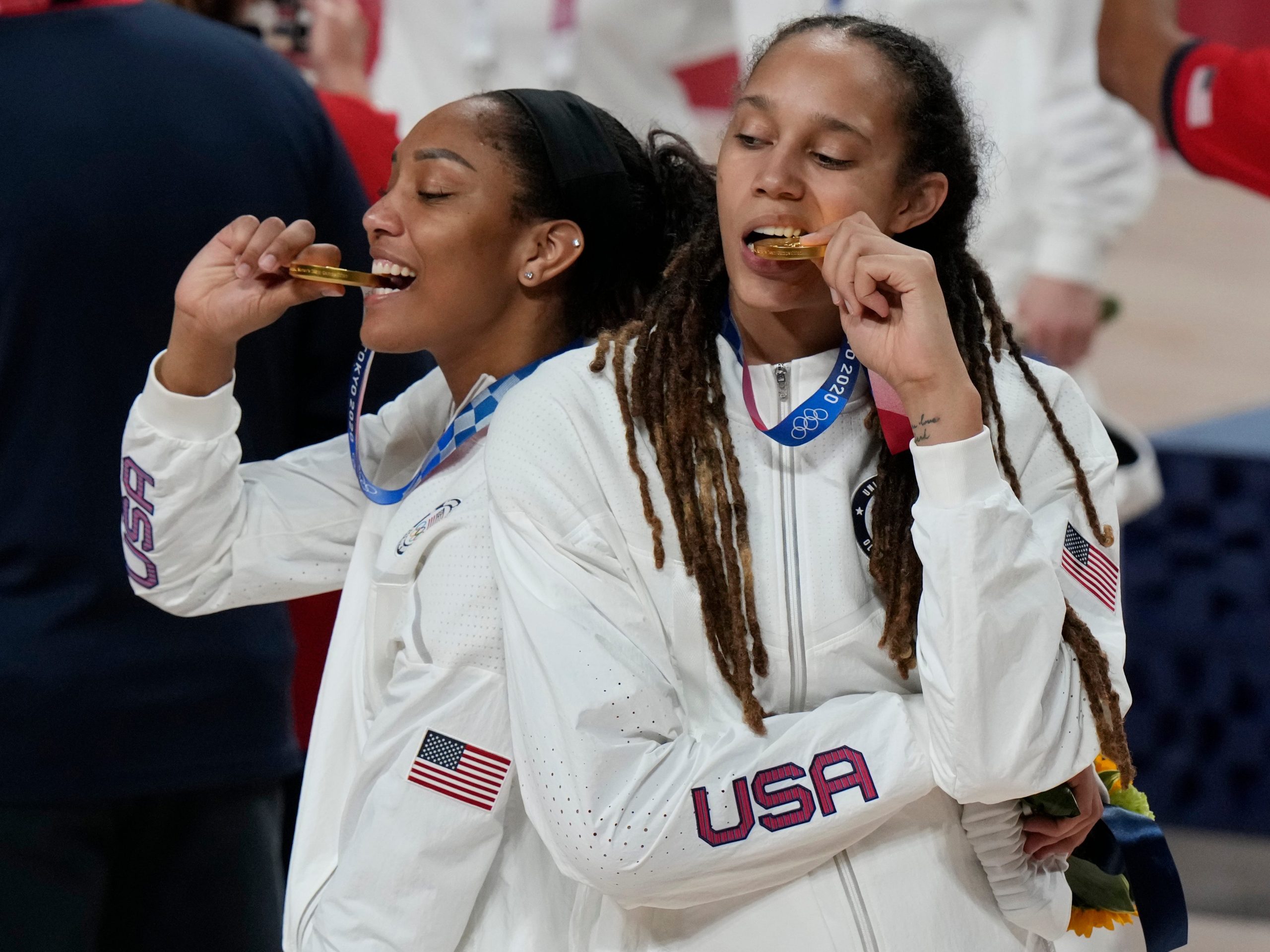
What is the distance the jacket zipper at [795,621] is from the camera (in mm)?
1621

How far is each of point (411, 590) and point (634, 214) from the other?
558mm

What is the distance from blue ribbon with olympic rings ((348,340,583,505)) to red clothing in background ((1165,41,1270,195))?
5.74ft

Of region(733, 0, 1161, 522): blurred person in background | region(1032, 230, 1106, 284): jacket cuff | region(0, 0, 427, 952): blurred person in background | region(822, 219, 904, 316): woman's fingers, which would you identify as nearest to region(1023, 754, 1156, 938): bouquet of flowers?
region(822, 219, 904, 316): woman's fingers

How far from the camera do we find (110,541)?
212cm

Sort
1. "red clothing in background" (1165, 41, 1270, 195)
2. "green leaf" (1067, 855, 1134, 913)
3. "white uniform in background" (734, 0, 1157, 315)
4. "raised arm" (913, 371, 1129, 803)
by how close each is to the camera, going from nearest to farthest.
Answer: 1. "raised arm" (913, 371, 1129, 803)
2. "green leaf" (1067, 855, 1134, 913)
3. "red clothing in background" (1165, 41, 1270, 195)
4. "white uniform in background" (734, 0, 1157, 315)

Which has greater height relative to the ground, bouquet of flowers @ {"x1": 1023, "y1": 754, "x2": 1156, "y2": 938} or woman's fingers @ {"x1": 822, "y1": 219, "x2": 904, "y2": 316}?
woman's fingers @ {"x1": 822, "y1": 219, "x2": 904, "y2": 316}

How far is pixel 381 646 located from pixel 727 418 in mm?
448

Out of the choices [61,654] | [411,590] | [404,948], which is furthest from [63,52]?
[404,948]

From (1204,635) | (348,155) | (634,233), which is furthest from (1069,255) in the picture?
(634,233)

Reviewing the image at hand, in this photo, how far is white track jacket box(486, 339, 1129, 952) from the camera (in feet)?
5.05

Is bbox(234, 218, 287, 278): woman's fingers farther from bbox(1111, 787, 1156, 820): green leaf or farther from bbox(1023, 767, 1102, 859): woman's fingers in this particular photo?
bbox(1111, 787, 1156, 820): green leaf

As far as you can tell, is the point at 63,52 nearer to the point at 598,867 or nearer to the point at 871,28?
the point at 871,28

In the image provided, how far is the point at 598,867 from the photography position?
1.55m

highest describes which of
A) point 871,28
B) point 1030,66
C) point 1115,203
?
point 871,28
